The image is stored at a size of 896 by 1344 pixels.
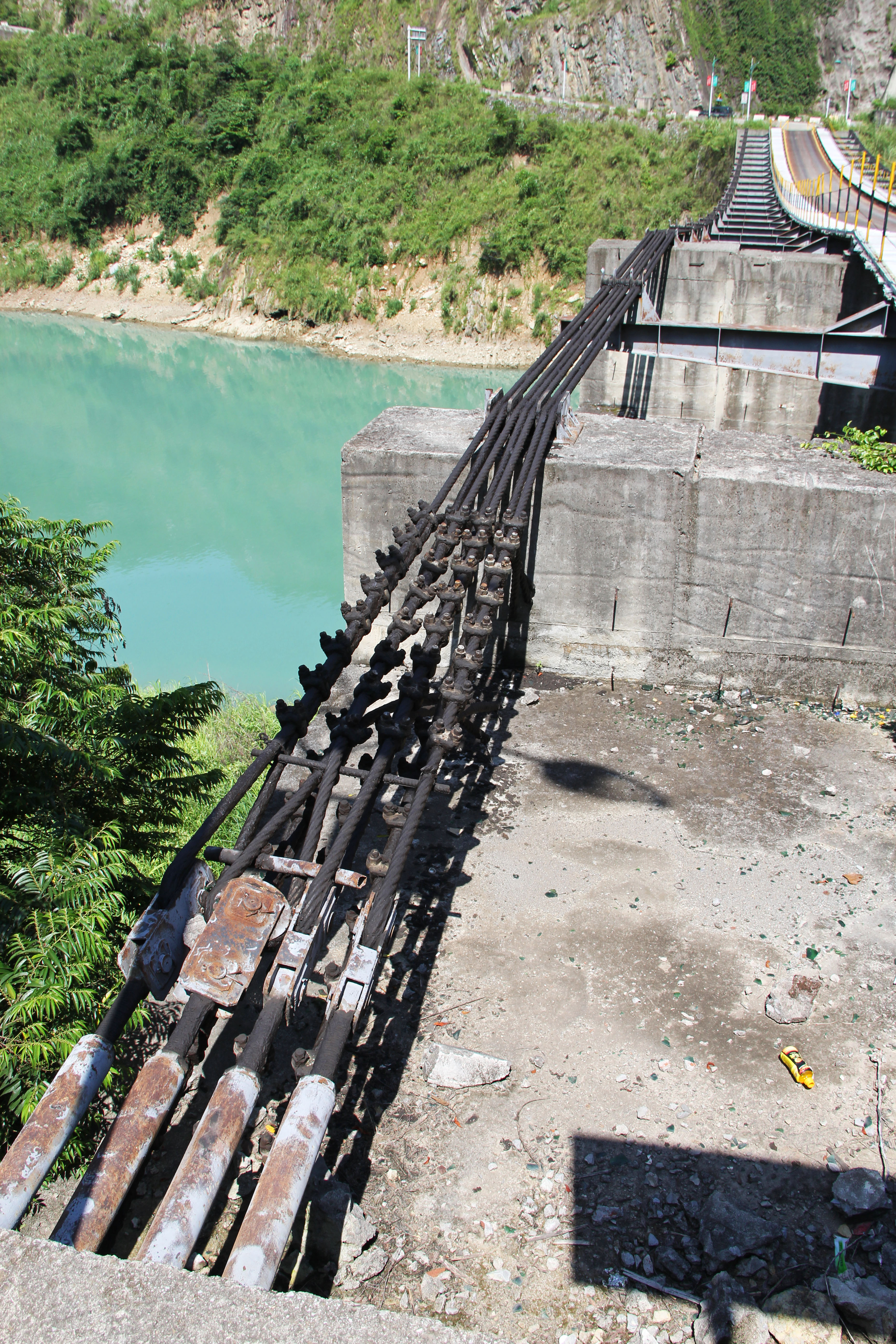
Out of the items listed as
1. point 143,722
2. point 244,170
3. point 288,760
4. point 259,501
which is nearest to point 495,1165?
point 288,760

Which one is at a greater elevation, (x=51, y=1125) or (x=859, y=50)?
(x=859, y=50)

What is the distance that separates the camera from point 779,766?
5.71m

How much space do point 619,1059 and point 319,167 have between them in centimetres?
4323

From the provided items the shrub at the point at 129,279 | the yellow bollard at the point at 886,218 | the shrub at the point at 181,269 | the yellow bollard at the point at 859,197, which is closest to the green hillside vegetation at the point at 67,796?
the yellow bollard at the point at 886,218

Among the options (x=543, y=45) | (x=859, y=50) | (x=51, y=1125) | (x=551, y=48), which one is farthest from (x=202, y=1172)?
(x=859, y=50)

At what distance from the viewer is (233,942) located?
277 cm

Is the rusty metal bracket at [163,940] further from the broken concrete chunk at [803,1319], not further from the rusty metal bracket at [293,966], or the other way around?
the broken concrete chunk at [803,1319]

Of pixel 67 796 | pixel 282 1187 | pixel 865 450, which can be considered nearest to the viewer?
pixel 282 1187

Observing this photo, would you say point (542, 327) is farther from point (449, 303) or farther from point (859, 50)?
point (859, 50)

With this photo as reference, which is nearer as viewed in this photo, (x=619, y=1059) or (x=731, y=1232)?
(x=731, y=1232)

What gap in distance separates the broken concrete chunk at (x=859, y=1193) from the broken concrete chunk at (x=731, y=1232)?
249mm

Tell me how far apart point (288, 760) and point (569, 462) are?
135 inches

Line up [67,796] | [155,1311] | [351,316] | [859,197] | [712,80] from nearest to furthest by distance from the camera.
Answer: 1. [155,1311]
2. [67,796]
3. [859,197]
4. [351,316]
5. [712,80]

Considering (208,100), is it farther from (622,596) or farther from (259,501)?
(622,596)
